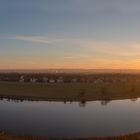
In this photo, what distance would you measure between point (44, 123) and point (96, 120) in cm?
751

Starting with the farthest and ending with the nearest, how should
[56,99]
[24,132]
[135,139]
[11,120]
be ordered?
[56,99] < [11,120] < [24,132] < [135,139]

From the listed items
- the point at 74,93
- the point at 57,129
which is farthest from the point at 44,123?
the point at 74,93

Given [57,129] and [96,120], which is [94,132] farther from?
[96,120]

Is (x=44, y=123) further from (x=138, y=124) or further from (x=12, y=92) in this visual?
(x=12, y=92)

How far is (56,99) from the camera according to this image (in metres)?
76.2

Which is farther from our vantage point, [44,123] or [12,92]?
[12,92]

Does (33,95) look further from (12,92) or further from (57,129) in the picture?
(57,129)

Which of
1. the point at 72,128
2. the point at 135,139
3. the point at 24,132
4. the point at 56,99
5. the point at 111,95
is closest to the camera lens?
the point at 135,139

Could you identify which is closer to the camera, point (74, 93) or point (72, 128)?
point (72, 128)

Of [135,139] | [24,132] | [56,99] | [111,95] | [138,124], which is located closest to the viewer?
[135,139]

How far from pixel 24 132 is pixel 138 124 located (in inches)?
585

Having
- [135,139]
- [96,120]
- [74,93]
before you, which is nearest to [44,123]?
[96,120]

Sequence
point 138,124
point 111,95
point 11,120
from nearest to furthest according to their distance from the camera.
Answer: point 138,124 < point 11,120 < point 111,95

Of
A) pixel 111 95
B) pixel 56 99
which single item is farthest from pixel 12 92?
pixel 111 95
